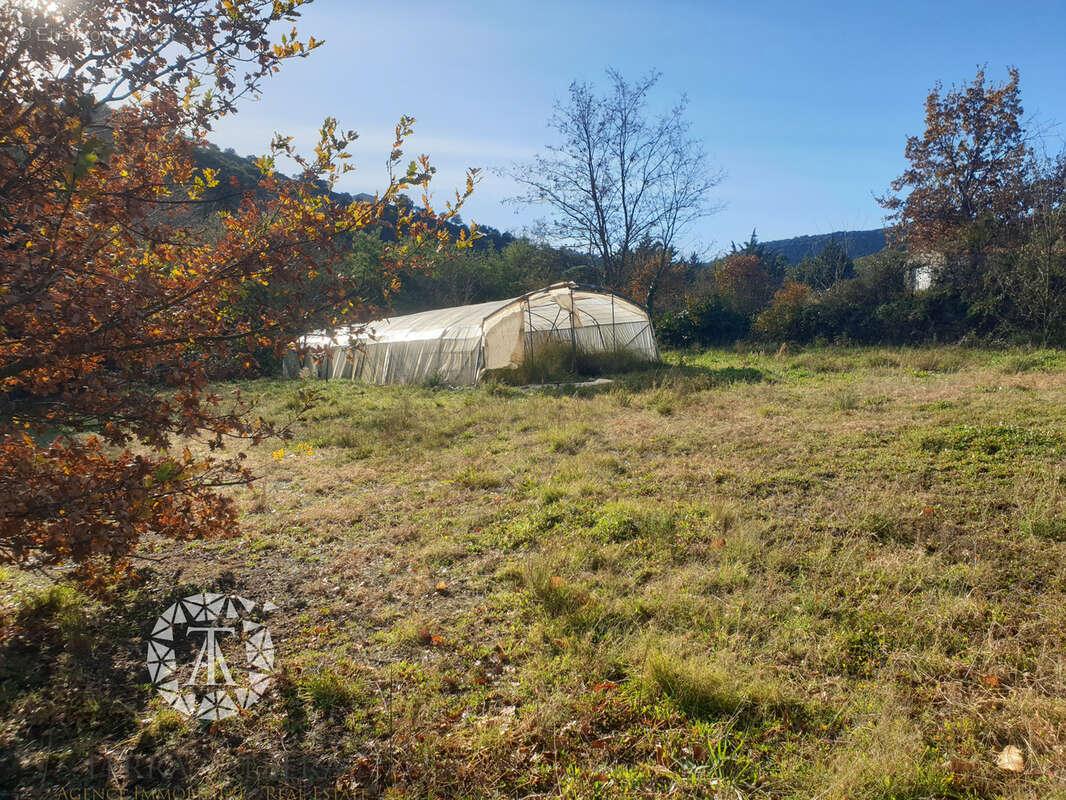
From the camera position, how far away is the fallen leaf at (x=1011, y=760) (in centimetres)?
262

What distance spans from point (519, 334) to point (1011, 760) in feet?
51.8

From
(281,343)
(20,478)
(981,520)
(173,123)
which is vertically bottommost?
(981,520)

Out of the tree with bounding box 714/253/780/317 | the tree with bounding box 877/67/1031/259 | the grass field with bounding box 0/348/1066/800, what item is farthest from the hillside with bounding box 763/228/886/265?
Result: the grass field with bounding box 0/348/1066/800

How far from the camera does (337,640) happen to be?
3.94 metres

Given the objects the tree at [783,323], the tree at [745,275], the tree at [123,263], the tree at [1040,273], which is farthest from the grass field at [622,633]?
the tree at [745,275]

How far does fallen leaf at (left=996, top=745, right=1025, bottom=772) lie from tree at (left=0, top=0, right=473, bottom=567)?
156 inches

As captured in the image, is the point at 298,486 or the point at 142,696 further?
the point at 298,486

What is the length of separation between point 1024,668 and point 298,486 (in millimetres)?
7091

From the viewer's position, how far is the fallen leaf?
262 centimetres

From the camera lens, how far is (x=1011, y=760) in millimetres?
2656

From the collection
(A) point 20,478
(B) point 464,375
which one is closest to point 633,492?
(A) point 20,478

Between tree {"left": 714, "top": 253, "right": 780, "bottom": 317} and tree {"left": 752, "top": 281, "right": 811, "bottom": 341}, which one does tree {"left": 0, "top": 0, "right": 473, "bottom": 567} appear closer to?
tree {"left": 752, "top": 281, "right": 811, "bottom": 341}

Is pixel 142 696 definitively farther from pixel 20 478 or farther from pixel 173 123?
pixel 173 123

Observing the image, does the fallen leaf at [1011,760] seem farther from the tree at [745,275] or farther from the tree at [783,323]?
the tree at [745,275]
